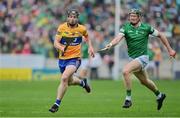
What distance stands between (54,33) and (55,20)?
0.95m

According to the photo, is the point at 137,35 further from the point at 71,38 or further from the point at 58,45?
the point at 58,45

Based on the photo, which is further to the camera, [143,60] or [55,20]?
[55,20]

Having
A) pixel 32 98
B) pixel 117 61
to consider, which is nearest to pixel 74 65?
pixel 32 98

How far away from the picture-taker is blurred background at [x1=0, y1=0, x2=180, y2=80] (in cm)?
3841

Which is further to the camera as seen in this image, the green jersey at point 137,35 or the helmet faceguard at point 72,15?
the green jersey at point 137,35

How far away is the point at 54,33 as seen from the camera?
129 ft

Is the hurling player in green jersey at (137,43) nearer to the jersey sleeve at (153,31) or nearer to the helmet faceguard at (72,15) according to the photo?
the jersey sleeve at (153,31)

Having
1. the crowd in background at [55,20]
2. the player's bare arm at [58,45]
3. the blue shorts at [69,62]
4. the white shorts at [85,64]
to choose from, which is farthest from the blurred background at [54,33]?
the player's bare arm at [58,45]

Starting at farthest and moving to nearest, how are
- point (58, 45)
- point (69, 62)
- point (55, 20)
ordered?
1. point (55, 20)
2. point (69, 62)
3. point (58, 45)

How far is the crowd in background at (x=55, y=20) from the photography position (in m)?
38.7

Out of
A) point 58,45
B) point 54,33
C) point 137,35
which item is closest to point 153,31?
point 137,35

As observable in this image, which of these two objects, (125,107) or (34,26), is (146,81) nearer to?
(125,107)

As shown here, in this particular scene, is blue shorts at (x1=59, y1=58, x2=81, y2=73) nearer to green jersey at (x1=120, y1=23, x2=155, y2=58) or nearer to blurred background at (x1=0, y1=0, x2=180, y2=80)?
green jersey at (x1=120, y1=23, x2=155, y2=58)

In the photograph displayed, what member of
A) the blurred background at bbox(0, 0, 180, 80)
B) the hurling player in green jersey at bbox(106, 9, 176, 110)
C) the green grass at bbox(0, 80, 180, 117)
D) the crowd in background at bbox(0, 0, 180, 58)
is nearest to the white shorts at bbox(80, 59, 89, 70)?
the green grass at bbox(0, 80, 180, 117)
